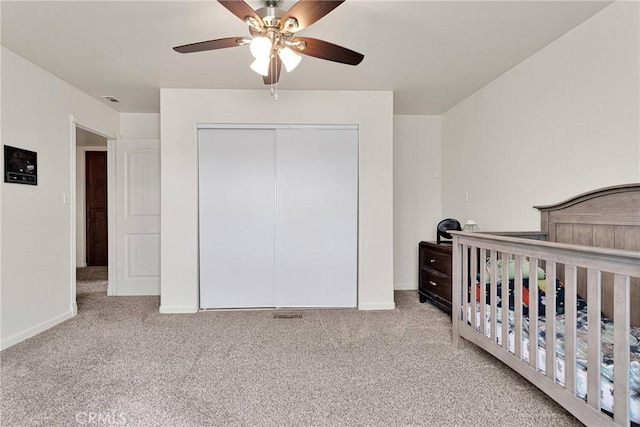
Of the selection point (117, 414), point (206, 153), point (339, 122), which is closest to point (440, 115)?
point (339, 122)

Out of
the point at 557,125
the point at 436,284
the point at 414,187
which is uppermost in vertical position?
the point at 557,125

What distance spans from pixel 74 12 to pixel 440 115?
3.72m

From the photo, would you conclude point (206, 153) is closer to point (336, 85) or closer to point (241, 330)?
point (336, 85)

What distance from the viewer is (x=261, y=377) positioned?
6.61ft

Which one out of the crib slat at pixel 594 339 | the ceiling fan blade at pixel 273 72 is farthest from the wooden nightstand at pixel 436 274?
the ceiling fan blade at pixel 273 72

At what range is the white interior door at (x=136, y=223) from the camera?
4.04 meters

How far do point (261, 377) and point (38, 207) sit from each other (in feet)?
7.69

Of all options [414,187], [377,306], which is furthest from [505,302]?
→ [414,187]

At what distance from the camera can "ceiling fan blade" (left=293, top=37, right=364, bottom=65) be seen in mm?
1908

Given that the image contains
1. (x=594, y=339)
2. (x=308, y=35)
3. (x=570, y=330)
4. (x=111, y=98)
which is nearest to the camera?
(x=594, y=339)

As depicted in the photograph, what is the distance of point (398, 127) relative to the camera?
4273 millimetres

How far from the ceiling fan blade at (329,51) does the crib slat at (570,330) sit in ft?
5.10

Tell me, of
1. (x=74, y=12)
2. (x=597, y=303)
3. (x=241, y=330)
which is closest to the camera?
(x=597, y=303)

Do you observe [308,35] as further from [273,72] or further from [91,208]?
[91,208]
